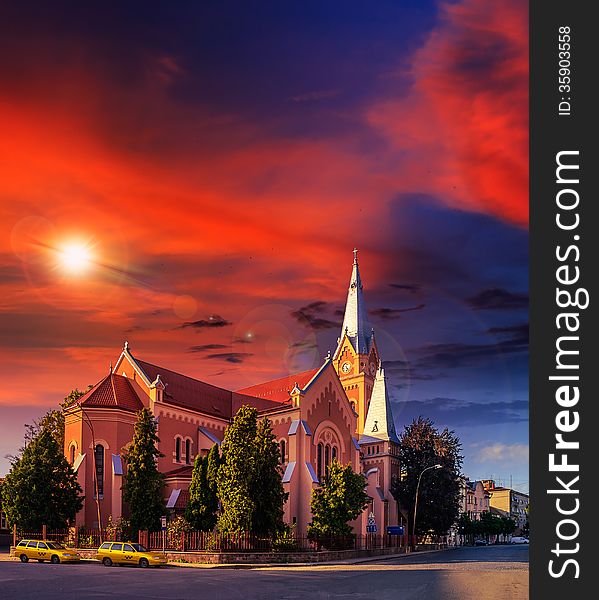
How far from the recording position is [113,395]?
57.6 meters

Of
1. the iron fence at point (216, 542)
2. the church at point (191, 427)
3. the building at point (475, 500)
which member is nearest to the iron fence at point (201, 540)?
the iron fence at point (216, 542)

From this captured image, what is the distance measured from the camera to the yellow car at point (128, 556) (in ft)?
129

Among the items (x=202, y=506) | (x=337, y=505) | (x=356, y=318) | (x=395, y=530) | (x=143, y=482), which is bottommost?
(x=395, y=530)

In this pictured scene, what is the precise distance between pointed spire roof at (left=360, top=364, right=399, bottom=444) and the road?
48876mm

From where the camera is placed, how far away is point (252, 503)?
45.8 metres

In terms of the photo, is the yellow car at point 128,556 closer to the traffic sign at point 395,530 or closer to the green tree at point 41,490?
the green tree at point 41,490

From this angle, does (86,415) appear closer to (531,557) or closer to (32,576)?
(32,576)

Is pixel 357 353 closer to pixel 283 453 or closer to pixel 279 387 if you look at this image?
pixel 279 387

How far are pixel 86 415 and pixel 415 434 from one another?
4518 centimetres

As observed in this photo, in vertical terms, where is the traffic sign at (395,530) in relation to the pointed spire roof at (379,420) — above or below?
below

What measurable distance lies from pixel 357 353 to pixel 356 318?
5702 millimetres

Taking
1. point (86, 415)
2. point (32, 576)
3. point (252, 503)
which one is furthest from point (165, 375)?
point (32, 576)

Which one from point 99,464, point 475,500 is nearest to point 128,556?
point 99,464

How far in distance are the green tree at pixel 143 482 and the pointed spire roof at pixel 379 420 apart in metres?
40.1
